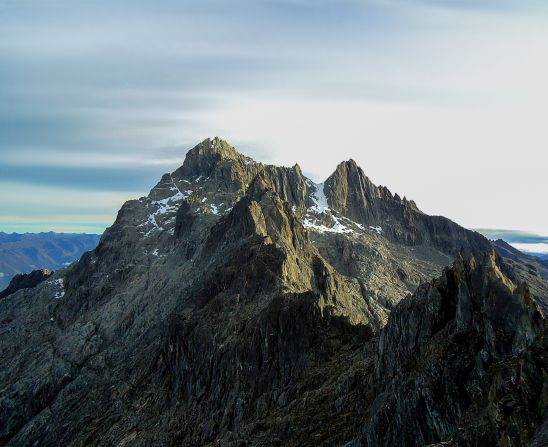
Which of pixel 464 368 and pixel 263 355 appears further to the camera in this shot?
pixel 263 355

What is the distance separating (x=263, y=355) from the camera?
9238 centimetres

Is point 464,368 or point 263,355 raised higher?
point 464,368

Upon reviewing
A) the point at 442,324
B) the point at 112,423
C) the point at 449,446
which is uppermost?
the point at 442,324

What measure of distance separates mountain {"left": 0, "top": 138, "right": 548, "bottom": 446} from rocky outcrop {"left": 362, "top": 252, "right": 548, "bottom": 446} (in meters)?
0.14

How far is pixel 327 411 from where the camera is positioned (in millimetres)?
67562

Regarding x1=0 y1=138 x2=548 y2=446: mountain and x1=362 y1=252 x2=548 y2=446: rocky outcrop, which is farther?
x1=0 y1=138 x2=548 y2=446: mountain

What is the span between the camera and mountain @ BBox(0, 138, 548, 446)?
4822 centimetres

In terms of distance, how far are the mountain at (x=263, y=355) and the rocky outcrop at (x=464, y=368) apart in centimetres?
14

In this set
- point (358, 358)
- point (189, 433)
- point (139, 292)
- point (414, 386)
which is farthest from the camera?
point (139, 292)

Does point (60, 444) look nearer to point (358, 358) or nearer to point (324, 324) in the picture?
point (324, 324)

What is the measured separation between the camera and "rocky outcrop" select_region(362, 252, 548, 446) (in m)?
38.5

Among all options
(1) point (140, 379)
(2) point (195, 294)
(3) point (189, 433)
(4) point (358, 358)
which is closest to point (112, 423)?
(1) point (140, 379)

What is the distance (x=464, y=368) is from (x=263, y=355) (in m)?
48.2

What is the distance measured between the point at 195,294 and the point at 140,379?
79.8ft
